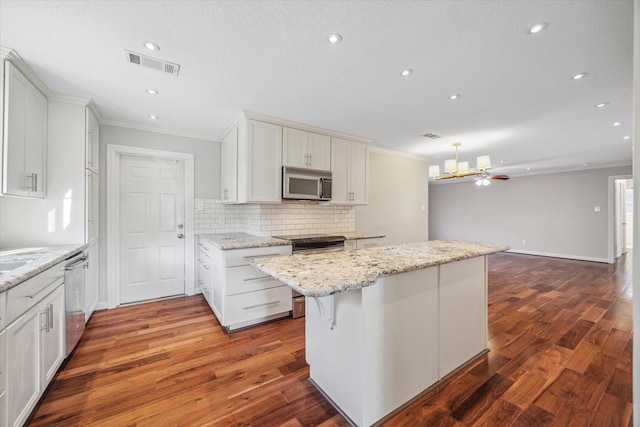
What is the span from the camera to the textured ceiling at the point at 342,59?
1483mm

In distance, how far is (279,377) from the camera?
1947mm

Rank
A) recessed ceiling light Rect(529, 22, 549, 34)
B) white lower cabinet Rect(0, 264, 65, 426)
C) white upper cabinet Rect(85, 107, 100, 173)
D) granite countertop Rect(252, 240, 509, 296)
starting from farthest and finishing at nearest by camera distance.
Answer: white upper cabinet Rect(85, 107, 100, 173), recessed ceiling light Rect(529, 22, 549, 34), white lower cabinet Rect(0, 264, 65, 426), granite countertop Rect(252, 240, 509, 296)

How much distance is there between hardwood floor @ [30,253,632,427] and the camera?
1.58 metres

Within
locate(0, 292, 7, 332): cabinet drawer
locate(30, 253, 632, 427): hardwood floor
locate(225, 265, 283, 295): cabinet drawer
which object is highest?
locate(0, 292, 7, 332): cabinet drawer

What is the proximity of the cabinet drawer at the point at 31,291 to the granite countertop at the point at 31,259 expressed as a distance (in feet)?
0.15

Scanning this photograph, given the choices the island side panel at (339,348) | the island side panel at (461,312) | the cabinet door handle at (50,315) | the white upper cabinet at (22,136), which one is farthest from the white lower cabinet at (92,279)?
the island side panel at (461,312)

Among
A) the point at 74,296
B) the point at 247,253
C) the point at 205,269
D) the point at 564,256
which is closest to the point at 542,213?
the point at 564,256

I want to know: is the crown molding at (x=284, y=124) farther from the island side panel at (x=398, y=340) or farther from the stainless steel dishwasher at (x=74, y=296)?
the island side panel at (x=398, y=340)

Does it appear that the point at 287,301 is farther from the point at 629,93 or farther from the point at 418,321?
the point at 629,93

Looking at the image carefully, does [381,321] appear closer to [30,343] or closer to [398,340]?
[398,340]

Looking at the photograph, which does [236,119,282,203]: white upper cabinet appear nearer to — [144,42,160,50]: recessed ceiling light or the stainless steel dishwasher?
[144,42,160,50]: recessed ceiling light

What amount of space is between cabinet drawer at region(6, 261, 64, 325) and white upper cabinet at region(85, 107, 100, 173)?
1287 millimetres

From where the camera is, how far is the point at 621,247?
7.26 metres

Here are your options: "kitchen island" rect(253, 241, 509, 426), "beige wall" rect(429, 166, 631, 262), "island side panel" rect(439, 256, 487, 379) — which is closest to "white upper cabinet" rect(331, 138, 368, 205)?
"kitchen island" rect(253, 241, 509, 426)
